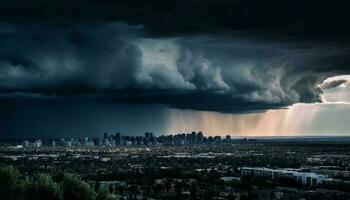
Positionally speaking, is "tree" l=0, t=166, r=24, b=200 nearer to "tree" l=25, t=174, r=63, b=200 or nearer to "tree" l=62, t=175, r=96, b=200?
"tree" l=25, t=174, r=63, b=200

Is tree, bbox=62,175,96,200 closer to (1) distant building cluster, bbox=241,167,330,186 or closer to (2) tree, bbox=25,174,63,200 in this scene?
(2) tree, bbox=25,174,63,200

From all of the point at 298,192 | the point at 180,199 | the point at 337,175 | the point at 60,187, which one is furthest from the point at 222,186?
the point at 60,187

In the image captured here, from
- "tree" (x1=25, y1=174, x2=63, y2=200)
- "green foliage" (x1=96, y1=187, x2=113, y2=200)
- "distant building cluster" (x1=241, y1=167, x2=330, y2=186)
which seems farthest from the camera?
"distant building cluster" (x1=241, y1=167, x2=330, y2=186)

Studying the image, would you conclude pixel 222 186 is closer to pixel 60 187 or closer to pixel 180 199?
pixel 180 199

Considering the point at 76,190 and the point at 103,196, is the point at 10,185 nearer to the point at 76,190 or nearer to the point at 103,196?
the point at 76,190

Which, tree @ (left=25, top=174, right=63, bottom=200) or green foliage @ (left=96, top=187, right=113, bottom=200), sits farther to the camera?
green foliage @ (left=96, top=187, right=113, bottom=200)

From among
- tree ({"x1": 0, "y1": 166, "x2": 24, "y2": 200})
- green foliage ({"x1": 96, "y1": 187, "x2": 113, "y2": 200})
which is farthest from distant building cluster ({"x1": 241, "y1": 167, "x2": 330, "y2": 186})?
tree ({"x1": 0, "y1": 166, "x2": 24, "y2": 200})

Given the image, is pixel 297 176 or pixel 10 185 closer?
pixel 10 185

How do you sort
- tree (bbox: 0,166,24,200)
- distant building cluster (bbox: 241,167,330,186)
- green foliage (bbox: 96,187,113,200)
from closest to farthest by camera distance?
green foliage (bbox: 96,187,113,200)
tree (bbox: 0,166,24,200)
distant building cluster (bbox: 241,167,330,186)

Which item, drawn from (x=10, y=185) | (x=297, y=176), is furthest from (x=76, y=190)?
(x=297, y=176)

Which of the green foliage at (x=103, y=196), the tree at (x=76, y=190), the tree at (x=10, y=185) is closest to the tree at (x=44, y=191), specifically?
the tree at (x=10, y=185)
